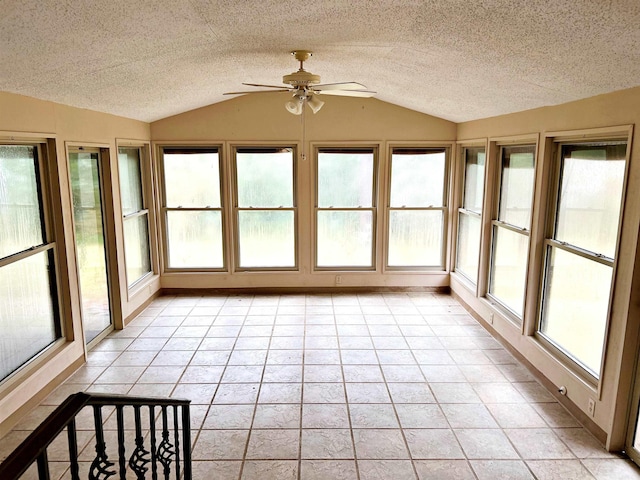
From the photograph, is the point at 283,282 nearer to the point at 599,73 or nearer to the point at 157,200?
the point at 157,200

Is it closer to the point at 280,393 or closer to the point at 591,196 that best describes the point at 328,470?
the point at 280,393

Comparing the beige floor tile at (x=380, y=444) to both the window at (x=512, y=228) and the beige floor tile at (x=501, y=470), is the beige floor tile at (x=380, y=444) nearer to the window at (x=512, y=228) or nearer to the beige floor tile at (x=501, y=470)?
the beige floor tile at (x=501, y=470)

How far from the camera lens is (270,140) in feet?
19.1

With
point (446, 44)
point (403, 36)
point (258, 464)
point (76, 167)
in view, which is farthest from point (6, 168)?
point (446, 44)

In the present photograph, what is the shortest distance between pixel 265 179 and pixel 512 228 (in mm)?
3228

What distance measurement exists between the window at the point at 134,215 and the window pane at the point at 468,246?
166 inches

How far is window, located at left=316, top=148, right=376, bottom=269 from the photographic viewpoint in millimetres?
6008

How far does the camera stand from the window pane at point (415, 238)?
6.16 metres

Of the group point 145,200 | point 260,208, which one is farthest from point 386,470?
point 145,200

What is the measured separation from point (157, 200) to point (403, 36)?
4.23 metres

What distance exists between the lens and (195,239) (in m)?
6.12

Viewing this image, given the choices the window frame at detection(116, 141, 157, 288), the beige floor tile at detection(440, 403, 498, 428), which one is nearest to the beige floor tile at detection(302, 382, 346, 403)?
the beige floor tile at detection(440, 403, 498, 428)

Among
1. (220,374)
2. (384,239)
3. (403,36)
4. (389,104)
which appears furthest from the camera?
(384,239)

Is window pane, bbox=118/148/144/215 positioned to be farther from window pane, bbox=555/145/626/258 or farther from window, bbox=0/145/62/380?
window pane, bbox=555/145/626/258
